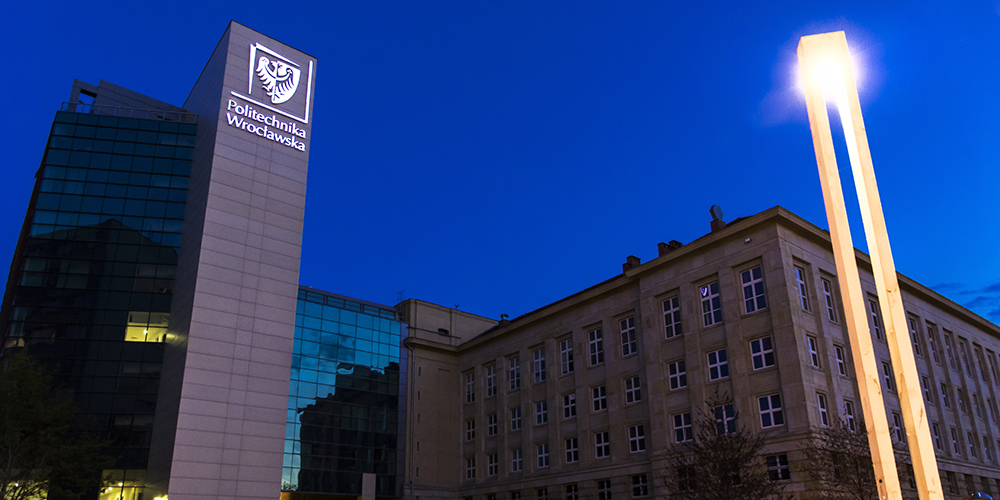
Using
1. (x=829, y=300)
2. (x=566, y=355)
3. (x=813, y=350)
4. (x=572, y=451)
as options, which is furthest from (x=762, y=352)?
(x=566, y=355)

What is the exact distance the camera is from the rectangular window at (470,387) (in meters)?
65.2

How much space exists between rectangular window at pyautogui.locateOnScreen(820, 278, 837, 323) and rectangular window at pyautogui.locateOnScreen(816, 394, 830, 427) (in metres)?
5.48

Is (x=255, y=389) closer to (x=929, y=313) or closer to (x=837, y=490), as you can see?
(x=837, y=490)

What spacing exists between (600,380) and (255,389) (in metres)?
24.7

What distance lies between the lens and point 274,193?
54281mm

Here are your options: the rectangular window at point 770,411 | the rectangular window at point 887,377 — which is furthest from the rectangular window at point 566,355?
the rectangular window at point 887,377

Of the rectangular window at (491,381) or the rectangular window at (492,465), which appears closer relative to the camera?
the rectangular window at (492,465)

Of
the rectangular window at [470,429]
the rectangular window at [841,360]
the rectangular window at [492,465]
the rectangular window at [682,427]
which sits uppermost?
the rectangular window at [841,360]

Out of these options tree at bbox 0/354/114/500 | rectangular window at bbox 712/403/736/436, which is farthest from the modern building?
tree at bbox 0/354/114/500

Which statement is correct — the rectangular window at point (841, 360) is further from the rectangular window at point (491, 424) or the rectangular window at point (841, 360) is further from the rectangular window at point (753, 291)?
the rectangular window at point (491, 424)

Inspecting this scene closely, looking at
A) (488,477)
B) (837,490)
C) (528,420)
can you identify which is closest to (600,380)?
(528,420)

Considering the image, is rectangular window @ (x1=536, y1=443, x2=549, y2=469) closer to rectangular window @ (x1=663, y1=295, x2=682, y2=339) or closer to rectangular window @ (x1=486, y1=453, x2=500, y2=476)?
rectangular window @ (x1=486, y1=453, x2=500, y2=476)

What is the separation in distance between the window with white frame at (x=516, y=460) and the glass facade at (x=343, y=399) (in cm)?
1024

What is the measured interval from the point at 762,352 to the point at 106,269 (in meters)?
47.1
